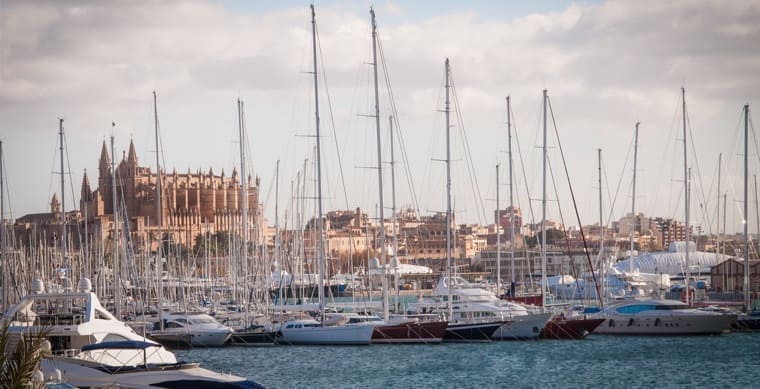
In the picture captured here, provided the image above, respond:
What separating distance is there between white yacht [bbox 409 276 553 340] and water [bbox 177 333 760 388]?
1.39ft

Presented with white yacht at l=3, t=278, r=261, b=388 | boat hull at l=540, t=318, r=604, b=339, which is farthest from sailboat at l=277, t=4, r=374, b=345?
white yacht at l=3, t=278, r=261, b=388

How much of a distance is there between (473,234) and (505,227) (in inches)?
209

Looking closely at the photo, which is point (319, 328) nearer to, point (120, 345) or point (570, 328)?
point (570, 328)

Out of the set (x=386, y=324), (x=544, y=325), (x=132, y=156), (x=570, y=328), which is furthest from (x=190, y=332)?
(x=132, y=156)

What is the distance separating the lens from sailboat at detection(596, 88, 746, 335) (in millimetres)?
44750

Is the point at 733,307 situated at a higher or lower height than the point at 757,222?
lower

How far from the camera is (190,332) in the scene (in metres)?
41.4

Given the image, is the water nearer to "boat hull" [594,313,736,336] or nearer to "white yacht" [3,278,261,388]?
"boat hull" [594,313,736,336]

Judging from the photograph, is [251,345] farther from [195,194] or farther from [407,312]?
[195,194]

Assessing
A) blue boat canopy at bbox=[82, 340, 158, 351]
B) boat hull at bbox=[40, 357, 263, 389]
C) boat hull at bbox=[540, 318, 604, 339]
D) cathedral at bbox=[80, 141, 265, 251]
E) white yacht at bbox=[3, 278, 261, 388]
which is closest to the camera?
boat hull at bbox=[40, 357, 263, 389]

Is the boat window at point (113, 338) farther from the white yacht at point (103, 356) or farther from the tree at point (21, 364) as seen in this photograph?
the tree at point (21, 364)

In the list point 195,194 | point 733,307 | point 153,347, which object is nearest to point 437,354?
point 153,347

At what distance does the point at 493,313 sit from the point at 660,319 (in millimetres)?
6605

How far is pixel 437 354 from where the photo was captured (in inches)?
1519
